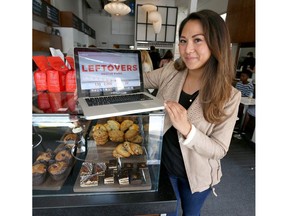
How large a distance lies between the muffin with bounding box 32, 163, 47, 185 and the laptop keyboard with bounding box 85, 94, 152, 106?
34 cm

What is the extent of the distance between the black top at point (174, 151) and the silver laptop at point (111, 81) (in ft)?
0.62

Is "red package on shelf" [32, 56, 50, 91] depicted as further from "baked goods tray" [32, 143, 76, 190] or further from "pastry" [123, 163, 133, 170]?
"pastry" [123, 163, 133, 170]

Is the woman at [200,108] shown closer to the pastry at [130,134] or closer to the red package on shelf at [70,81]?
the pastry at [130,134]

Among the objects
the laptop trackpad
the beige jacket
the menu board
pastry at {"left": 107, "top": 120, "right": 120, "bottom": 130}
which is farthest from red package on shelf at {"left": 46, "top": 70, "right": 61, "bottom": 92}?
the menu board

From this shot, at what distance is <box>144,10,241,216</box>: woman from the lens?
0.77 m

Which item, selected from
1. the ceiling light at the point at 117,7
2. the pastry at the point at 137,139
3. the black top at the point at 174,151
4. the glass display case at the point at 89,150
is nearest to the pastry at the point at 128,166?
the glass display case at the point at 89,150

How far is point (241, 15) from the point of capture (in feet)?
14.2

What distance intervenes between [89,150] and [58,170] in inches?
6.2

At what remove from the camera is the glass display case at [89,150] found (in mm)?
718

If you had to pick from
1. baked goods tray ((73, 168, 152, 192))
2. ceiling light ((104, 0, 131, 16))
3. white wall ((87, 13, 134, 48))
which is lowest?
baked goods tray ((73, 168, 152, 192))
